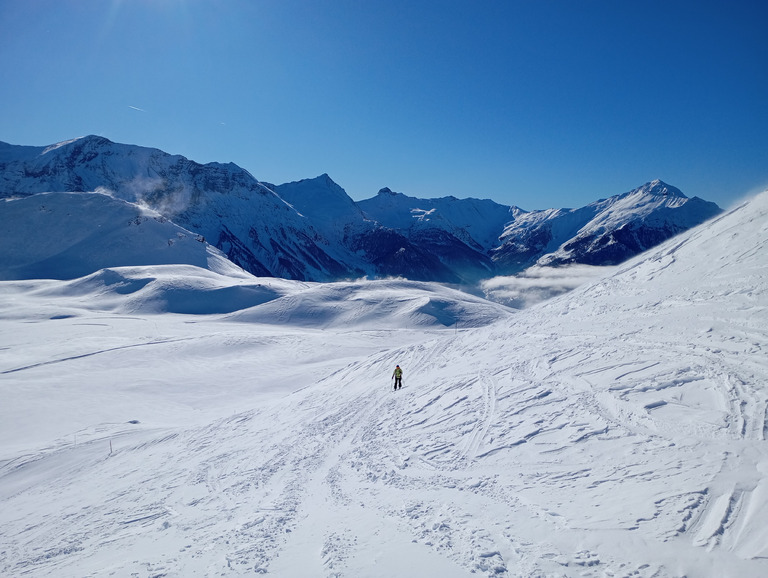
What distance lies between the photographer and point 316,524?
959cm

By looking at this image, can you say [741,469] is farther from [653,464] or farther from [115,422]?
[115,422]

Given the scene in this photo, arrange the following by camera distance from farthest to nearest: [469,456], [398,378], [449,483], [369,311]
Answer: [369,311], [398,378], [469,456], [449,483]

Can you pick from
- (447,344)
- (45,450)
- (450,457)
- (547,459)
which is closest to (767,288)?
(547,459)

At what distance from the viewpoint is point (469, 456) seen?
11234 millimetres

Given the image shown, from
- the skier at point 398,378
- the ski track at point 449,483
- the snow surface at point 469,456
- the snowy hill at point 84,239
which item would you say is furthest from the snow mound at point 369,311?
the snowy hill at point 84,239

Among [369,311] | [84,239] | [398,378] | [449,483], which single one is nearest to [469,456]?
[449,483]

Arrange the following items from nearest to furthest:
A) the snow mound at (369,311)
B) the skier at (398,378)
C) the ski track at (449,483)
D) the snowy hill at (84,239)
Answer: the ski track at (449,483), the skier at (398,378), the snow mound at (369,311), the snowy hill at (84,239)

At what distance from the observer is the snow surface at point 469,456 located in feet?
24.3

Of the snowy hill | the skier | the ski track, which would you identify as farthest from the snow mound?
the snowy hill

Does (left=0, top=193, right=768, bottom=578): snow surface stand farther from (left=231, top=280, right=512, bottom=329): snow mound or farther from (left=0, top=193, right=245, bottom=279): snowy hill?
(left=0, top=193, right=245, bottom=279): snowy hill

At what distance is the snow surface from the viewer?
7.40 meters

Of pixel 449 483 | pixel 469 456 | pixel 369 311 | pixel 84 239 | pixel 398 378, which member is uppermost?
pixel 84 239

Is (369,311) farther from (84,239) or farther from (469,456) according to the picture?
(84,239)

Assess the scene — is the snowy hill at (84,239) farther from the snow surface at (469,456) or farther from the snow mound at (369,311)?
the snow surface at (469,456)
